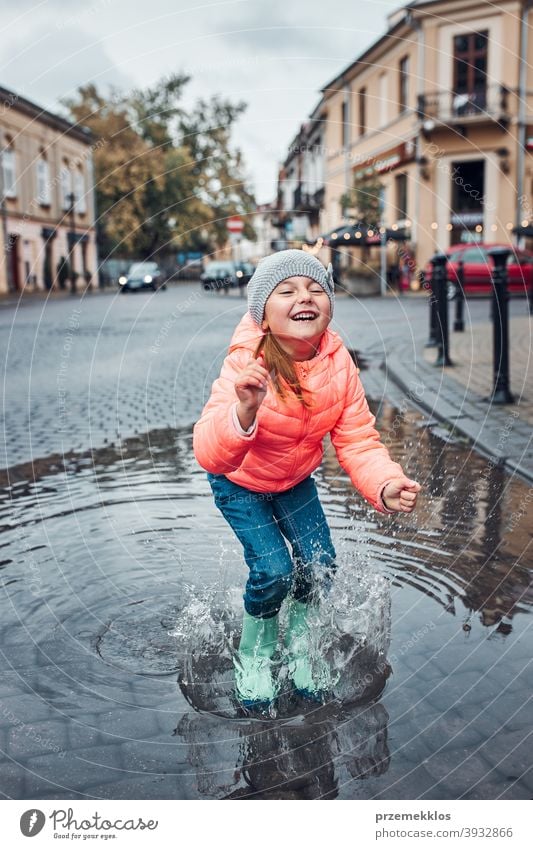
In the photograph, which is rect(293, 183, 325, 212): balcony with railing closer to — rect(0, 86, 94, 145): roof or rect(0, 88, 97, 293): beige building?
rect(0, 86, 94, 145): roof

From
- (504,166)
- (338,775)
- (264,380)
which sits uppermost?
(504,166)

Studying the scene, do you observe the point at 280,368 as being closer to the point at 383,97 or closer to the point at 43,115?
the point at 383,97

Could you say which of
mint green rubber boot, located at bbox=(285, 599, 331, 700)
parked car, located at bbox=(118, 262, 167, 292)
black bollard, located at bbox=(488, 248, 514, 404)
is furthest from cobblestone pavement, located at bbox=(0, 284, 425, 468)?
parked car, located at bbox=(118, 262, 167, 292)

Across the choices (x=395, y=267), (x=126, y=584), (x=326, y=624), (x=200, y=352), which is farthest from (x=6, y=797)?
(x=395, y=267)

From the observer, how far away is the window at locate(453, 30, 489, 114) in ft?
97.5

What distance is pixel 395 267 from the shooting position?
29.1 meters

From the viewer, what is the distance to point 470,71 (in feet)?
99.9

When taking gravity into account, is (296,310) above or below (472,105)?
below

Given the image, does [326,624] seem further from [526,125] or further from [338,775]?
[526,125]

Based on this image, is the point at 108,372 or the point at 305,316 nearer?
the point at 305,316

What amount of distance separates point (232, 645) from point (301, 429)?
3.29ft

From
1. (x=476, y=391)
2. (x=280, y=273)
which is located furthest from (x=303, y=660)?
(x=476, y=391)

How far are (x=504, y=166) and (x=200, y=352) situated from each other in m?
20.4

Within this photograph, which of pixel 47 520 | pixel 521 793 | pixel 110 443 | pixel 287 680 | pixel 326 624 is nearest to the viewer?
pixel 521 793
